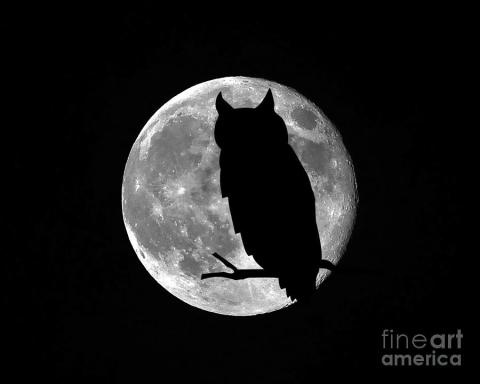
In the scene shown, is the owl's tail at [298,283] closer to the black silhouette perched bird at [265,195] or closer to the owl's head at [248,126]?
the black silhouette perched bird at [265,195]

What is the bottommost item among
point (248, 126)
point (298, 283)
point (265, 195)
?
point (298, 283)

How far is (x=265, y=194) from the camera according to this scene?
8.23ft

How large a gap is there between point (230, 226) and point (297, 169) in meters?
0.46

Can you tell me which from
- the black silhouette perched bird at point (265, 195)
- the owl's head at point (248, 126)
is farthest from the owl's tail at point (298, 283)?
the owl's head at point (248, 126)

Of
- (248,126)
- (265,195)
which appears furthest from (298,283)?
(248,126)

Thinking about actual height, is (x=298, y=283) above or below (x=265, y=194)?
below

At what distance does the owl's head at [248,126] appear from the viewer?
2484mm

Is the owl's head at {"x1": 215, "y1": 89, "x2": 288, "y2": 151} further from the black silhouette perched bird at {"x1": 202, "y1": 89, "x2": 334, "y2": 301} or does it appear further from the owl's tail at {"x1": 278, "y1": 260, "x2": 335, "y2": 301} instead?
the owl's tail at {"x1": 278, "y1": 260, "x2": 335, "y2": 301}

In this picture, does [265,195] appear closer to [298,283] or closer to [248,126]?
[248,126]

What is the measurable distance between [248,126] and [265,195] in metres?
0.35

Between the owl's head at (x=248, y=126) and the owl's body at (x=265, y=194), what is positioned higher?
the owl's head at (x=248, y=126)

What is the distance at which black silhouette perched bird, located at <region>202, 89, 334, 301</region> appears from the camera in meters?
2.49

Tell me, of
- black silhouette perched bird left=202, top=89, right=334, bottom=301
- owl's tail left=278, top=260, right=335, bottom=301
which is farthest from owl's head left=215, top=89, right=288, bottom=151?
owl's tail left=278, top=260, right=335, bottom=301

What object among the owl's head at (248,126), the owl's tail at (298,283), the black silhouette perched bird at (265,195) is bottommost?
the owl's tail at (298,283)
